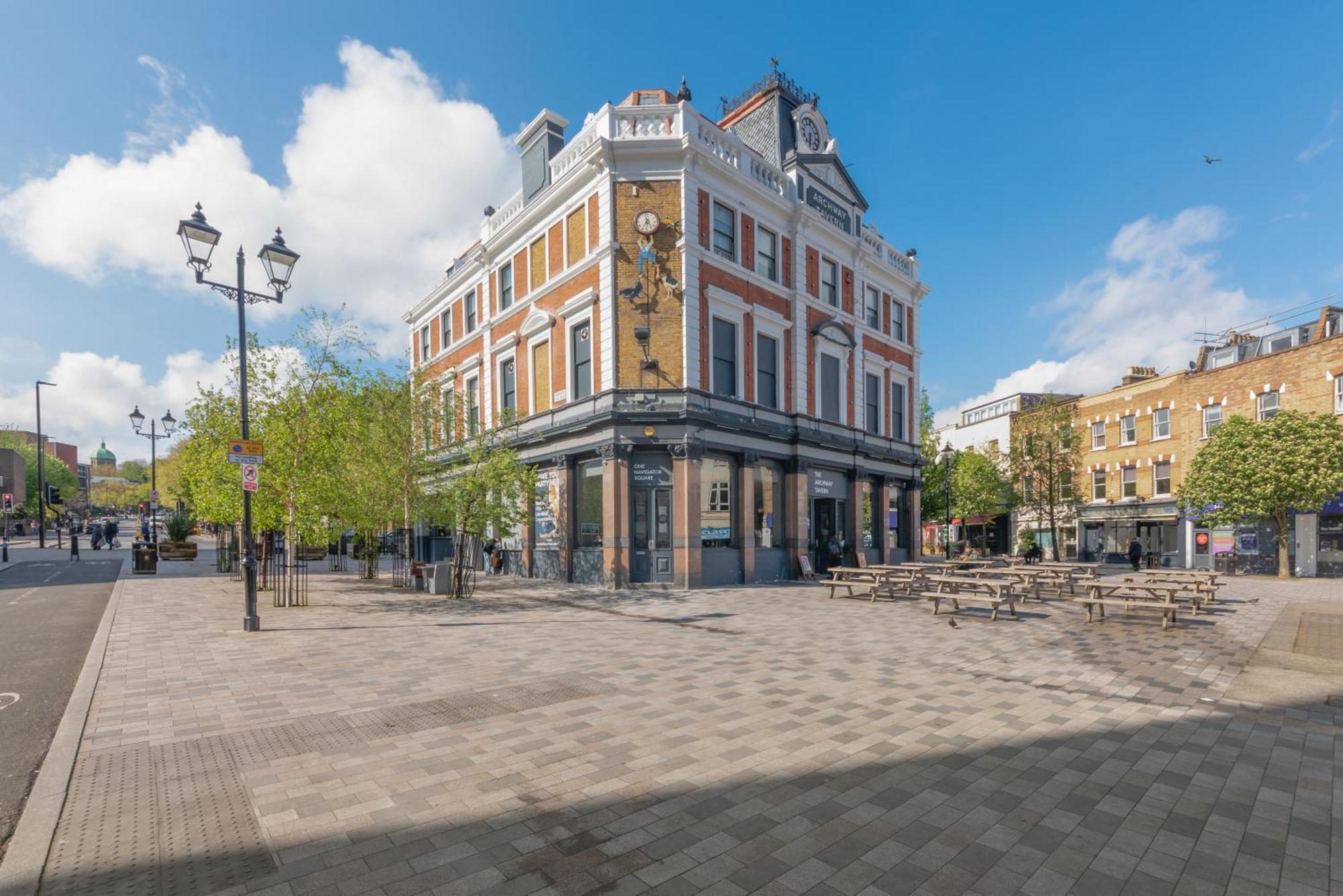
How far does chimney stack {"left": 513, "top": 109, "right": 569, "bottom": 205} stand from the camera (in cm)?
2380

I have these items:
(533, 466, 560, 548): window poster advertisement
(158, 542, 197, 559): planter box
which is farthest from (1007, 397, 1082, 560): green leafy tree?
(158, 542, 197, 559): planter box

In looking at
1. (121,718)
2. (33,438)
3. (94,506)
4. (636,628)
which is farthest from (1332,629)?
(94,506)

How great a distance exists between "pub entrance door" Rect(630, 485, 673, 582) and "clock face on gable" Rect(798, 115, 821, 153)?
51.8ft

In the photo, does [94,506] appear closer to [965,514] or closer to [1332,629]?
[965,514]

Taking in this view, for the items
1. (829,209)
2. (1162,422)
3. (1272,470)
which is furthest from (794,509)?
(1162,422)

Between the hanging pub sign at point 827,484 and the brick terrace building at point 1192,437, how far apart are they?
19.3 meters

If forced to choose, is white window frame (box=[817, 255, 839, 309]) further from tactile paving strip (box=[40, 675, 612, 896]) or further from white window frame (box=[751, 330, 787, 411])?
tactile paving strip (box=[40, 675, 612, 896])

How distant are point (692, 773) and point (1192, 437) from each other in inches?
1447

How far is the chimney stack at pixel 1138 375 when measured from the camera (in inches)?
1400

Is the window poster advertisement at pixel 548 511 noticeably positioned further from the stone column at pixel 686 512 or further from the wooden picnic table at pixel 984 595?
the wooden picnic table at pixel 984 595

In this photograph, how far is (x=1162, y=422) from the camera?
3234 centimetres

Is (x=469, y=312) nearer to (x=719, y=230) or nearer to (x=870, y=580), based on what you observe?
(x=719, y=230)

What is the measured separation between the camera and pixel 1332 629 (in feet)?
39.3

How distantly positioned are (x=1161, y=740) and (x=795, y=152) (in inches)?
888
